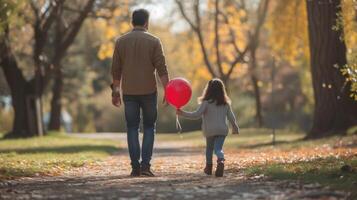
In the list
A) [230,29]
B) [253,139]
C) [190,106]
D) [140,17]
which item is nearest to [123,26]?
[253,139]

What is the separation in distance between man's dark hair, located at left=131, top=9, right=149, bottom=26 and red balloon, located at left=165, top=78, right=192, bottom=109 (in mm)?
1024

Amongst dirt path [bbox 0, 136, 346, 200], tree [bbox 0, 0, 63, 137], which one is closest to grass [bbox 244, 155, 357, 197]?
dirt path [bbox 0, 136, 346, 200]

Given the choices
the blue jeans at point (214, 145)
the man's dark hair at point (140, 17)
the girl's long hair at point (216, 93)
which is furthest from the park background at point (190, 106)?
the man's dark hair at point (140, 17)

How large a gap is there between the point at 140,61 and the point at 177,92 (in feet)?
2.44

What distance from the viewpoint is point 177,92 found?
38.7 feet

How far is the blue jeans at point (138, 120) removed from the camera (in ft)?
38.3

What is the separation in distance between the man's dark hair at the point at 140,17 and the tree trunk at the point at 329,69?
38.3 feet

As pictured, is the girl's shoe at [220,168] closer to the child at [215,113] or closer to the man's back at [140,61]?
the child at [215,113]

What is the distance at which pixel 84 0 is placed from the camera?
1330 inches

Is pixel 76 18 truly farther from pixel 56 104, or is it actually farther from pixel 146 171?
pixel 146 171

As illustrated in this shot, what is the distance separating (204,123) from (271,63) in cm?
5032

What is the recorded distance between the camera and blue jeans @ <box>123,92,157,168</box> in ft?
38.3

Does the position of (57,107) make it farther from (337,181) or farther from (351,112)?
(337,181)

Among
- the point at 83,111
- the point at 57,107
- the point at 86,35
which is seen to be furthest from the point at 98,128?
the point at 57,107
